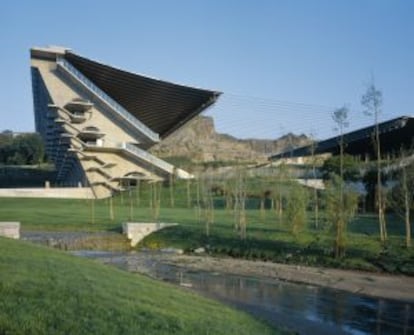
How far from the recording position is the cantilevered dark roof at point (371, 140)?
58.9 meters

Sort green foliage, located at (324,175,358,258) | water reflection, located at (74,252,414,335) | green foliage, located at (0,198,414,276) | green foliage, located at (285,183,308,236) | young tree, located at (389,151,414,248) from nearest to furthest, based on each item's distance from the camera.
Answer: water reflection, located at (74,252,414,335) < green foliage, located at (0,198,414,276) < green foliage, located at (324,175,358,258) < young tree, located at (389,151,414,248) < green foliage, located at (285,183,308,236)

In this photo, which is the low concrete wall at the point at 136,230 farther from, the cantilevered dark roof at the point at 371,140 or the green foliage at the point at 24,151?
the green foliage at the point at 24,151

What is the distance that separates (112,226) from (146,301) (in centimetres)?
2563

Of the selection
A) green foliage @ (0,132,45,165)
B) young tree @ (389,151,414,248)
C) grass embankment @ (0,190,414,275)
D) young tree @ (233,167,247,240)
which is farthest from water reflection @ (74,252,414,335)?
green foliage @ (0,132,45,165)

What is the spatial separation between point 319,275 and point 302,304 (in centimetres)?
542

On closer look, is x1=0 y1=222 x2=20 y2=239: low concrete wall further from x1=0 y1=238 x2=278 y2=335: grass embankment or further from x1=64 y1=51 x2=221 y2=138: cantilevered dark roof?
x1=64 y1=51 x2=221 y2=138: cantilevered dark roof

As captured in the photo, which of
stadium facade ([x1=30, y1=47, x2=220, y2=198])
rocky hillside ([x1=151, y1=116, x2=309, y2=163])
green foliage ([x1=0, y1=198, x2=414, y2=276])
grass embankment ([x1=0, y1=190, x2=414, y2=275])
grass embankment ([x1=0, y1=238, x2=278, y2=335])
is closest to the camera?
grass embankment ([x1=0, y1=238, x2=278, y2=335])

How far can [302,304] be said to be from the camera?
17.1 meters

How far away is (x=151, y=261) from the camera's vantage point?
26500 millimetres

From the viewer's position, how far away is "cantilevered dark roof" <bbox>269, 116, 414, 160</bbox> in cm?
5892

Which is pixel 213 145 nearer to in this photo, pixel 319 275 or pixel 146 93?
pixel 146 93

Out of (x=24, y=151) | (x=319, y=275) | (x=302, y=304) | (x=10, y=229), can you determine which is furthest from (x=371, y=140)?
(x=24, y=151)

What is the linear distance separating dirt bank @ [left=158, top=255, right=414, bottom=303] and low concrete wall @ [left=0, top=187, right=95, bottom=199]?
41996 millimetres

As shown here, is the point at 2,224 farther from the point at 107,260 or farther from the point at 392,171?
the point at 392,171
